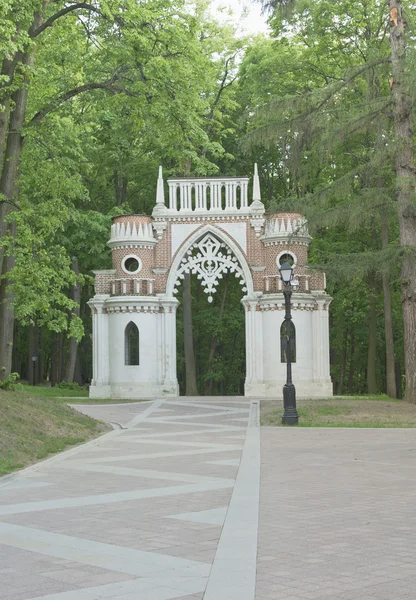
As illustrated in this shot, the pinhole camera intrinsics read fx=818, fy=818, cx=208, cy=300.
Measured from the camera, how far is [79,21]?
19016mm

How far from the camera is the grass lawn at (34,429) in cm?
1150

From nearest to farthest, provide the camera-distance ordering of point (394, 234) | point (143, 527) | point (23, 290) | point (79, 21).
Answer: point (143, 527), point (23, 290), point (79, 21), point (394, 234)

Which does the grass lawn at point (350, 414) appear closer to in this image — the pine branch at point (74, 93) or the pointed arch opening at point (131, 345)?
the pointed arch opening at point (131, 345)

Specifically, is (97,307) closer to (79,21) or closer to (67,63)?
(67,63)

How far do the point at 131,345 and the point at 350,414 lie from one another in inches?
490

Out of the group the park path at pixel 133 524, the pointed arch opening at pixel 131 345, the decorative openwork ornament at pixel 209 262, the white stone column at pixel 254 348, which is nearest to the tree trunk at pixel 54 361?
the pointed arch opening at pixel 131 345

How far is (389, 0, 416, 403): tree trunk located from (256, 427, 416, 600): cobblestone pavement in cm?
944

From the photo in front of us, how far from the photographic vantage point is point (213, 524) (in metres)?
6.87

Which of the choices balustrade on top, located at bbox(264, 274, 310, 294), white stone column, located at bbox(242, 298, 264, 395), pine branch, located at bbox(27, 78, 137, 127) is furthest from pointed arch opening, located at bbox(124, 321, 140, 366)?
pine branch, located at bbox(27, 78, 137, 127)

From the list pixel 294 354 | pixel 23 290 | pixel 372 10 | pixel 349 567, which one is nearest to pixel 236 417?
pixel 23 290

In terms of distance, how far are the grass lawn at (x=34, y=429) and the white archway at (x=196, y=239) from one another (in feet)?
42.2

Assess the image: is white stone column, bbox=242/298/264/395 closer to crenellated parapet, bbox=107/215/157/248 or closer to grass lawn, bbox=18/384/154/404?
grass lawn, bbox=18/384/154/404

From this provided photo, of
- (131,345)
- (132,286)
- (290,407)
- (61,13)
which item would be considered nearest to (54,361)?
(131,345)

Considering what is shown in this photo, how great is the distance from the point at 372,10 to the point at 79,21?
13.7 metres
